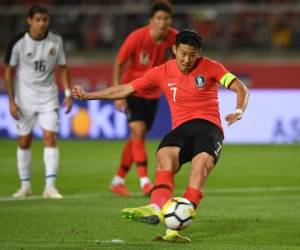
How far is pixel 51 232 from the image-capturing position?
9211 millimetres

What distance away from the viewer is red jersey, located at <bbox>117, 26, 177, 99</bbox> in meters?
12.7

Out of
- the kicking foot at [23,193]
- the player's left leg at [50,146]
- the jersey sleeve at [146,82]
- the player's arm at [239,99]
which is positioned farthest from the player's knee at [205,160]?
the kicking foot at [23,193]

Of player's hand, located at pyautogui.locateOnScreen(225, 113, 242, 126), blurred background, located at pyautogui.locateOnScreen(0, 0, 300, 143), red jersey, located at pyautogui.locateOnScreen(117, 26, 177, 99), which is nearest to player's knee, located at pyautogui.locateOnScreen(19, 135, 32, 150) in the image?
red jersey, located at pyautogui.locateOnScreen(117, 26, 177, 99)

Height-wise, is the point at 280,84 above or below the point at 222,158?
above

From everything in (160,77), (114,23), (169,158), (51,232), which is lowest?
(51,232)

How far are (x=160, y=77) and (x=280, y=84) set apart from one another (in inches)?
521

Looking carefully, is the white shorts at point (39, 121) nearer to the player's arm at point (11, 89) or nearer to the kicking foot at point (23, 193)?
the player's arm at point (11, 89)

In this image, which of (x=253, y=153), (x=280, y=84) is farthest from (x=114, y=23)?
(x=253, y=153)

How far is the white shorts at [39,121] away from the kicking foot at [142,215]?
14.8 ft

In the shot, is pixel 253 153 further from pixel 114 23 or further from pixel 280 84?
pixel 114 23

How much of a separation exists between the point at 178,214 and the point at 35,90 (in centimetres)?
497

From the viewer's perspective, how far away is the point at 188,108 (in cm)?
904

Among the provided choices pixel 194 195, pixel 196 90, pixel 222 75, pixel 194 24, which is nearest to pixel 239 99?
pixel 222 75

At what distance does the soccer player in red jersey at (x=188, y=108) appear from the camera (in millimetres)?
8562
